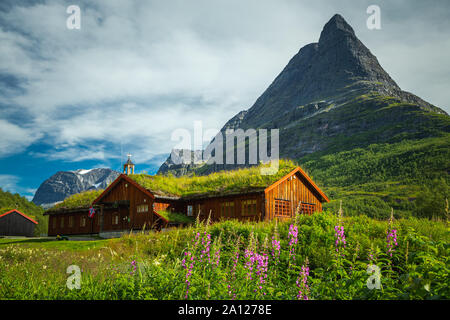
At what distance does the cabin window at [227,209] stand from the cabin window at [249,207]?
1161 millimetres

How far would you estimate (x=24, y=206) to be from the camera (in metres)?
118

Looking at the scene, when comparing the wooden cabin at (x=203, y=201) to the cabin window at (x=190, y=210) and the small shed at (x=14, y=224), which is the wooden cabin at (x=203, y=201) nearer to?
the cabin window at (x=190, y=210)

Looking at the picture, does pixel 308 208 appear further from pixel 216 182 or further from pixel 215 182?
pixel 215 182

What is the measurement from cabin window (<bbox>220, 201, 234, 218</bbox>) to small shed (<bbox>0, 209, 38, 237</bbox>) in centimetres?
4927

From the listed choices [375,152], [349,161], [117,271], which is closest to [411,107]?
[375,152]

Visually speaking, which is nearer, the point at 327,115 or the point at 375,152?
the point at 375,152

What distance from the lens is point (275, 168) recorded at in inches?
1093

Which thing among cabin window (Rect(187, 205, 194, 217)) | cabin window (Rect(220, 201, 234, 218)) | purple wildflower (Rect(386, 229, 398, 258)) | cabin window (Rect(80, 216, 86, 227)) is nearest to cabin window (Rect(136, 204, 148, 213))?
cabin window (Rect(187, 205, 194, 217))

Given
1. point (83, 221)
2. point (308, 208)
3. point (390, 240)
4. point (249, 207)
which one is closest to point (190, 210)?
point (249, 207)

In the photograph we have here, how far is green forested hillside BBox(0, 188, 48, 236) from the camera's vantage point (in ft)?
345

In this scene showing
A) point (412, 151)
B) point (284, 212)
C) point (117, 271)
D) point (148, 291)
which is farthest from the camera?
point (412, 151)

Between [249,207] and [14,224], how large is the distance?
172ft
